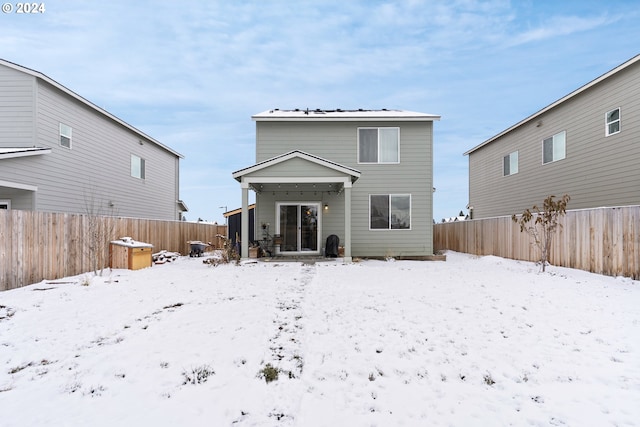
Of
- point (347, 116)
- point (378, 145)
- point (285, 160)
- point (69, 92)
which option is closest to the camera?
point (285, 160)

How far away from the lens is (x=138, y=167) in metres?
16.5

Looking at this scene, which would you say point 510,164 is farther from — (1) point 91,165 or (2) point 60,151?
(2) point 60,151

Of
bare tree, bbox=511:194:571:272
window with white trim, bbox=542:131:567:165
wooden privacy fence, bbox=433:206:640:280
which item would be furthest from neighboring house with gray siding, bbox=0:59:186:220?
window with white trim, bbox=542:131:567:165

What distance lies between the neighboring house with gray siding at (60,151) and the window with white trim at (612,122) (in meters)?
18.3

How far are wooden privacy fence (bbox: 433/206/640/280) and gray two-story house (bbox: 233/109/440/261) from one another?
309 centimetres

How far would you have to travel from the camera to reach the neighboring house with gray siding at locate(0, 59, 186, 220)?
1028 cm

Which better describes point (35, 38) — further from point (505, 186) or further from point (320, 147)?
point (505, 186)

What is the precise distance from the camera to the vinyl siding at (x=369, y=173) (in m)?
13.1

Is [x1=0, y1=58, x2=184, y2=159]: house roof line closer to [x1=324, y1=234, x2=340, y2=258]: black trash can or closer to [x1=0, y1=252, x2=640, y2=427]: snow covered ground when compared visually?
[x1=0, y1=252, x2=640, y2=427]: snow covered ground

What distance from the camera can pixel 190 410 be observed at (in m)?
2.61

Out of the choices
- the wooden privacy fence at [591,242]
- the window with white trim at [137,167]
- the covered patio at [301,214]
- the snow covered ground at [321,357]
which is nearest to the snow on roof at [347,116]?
the covered patio at [301,214]

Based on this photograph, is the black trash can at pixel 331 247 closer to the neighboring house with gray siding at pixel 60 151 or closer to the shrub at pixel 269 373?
the neighboring house with gray siding at pixel 60 151

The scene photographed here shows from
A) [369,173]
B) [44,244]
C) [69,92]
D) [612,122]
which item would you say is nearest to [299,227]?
[369,173]

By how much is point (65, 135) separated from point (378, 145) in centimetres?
1176
